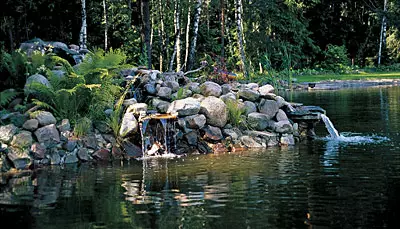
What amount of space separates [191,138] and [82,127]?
2715mm

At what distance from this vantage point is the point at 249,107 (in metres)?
17.1

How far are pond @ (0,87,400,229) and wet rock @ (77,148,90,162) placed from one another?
0.66 meters

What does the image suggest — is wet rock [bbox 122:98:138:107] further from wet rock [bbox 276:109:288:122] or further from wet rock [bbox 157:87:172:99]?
wet rock [bbox 276:109:288:122]

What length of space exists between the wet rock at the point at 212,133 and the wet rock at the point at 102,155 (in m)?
2.58

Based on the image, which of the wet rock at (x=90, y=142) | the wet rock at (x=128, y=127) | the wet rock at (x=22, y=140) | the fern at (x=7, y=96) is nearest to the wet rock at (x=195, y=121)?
the wet rock at (x=128, y=127)

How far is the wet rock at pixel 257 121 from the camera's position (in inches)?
649

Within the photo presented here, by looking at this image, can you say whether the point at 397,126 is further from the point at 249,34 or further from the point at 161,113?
the point at 249,34

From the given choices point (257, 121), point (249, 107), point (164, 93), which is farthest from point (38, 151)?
point (249, 107)

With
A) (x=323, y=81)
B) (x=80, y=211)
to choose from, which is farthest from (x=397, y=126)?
(x=323, y=81)

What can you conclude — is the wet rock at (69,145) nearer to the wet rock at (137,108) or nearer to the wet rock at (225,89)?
the wet rock at (137,108)

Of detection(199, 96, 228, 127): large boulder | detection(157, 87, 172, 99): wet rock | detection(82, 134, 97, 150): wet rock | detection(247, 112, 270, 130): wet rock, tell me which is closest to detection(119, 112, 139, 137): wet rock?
detection(82, 134, 97, 150): wet rock

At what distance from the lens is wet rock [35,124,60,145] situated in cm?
1411

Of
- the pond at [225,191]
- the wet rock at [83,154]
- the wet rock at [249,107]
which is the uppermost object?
the wet rock at [249,107]

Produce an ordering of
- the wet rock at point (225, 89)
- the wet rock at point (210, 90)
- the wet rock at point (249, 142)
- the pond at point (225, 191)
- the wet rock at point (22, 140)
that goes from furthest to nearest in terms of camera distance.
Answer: the wet rock at point (225, 89) → the wet rock at point (210, 90) → the wet rock at point (249, 142) → the wet rock at point (22, 140) → the pond at point (225, 191)
